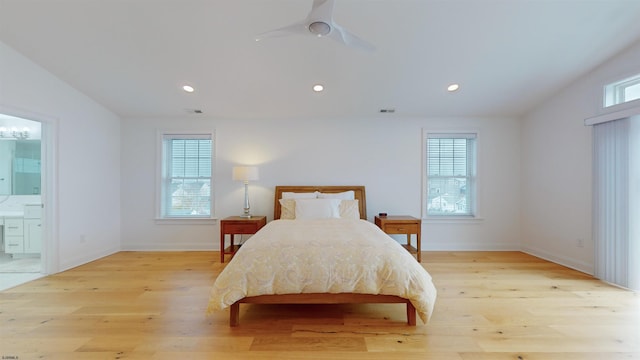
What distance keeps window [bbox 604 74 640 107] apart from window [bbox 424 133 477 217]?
1664 millimetres

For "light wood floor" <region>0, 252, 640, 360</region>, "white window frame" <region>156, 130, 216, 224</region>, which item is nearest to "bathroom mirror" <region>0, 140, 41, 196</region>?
"white window frame" <region>156, 130, 216, 224</region>

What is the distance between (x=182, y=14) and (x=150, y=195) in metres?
3.11

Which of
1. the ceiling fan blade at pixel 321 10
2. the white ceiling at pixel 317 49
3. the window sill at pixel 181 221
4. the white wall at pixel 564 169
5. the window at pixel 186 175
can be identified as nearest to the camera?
the ceiling fan blade at pixel 321 10

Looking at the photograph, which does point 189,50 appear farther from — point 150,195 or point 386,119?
point 386,119

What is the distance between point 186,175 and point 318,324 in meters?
3.65

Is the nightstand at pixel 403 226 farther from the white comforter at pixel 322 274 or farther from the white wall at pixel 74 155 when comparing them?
the white wall at pixel 74 155

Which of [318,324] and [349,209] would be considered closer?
[318,324]

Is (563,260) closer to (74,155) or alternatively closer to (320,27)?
(320,27)

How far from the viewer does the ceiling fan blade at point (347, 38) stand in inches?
78.5

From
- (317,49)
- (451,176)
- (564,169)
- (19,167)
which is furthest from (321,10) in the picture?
(19,167)

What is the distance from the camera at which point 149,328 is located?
2.10m

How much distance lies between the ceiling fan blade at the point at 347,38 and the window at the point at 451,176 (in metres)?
2.86

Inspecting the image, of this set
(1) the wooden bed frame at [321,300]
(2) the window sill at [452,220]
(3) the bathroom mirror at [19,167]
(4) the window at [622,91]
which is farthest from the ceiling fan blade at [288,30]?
(3) the bathroom mirror at [19,167]

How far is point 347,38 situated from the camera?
2.14m
